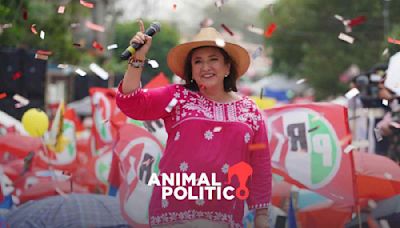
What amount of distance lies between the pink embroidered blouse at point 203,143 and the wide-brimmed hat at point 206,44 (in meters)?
0.20

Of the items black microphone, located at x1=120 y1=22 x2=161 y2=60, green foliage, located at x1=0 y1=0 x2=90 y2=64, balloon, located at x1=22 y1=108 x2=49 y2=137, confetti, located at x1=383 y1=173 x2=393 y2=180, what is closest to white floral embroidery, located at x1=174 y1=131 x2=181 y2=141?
black microphone, located at x1=120 y1=22 x2=161 y2=60

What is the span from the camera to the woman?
9.51 ft

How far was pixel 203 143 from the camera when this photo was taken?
290 centimetres

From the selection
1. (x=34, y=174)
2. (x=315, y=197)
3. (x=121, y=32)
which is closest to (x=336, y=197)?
(x=315, y=197)

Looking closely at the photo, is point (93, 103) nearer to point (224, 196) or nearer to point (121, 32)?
point (224, 196)

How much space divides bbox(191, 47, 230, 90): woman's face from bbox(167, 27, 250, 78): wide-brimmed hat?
33 millimetres

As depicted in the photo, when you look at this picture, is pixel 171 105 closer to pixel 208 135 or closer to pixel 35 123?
pixel 208 135

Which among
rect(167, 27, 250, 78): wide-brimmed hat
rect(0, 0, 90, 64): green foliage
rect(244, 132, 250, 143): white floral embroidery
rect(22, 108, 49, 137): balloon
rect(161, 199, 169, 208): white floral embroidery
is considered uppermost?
rect(0, 0, 90, 64): green foliage

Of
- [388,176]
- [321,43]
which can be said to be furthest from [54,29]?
[321,43]

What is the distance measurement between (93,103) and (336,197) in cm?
243

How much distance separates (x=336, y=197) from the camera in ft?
13.2

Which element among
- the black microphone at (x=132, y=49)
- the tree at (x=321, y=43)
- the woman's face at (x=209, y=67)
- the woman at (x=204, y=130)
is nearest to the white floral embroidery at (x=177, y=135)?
the woman at (x=204, y=130)

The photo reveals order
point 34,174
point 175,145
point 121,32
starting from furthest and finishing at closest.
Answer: point 121,32 < point 34,174 < point 175,145

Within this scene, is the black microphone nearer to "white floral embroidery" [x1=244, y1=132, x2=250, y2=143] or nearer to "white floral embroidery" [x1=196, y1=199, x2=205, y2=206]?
"white floral embroidery" [x1=244, y1=132, x2=250, y2=143]
